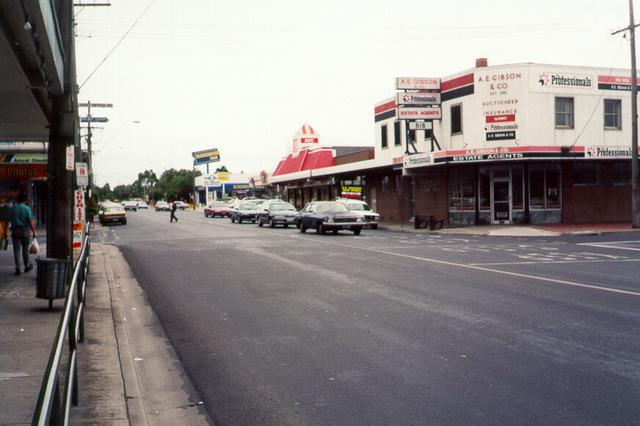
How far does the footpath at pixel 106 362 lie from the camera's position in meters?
5.40

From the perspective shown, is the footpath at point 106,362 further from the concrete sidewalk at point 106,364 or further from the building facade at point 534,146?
the building facade at point 534,146

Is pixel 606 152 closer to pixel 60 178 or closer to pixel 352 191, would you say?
pixel 352 191

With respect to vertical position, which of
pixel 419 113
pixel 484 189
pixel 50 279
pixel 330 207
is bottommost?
pixel 50 279

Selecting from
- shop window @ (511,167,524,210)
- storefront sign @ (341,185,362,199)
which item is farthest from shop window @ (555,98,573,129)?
storefront sign @ (341,185,362,199)

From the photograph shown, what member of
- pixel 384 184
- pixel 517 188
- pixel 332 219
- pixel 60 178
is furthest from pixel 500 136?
pixel 60 178

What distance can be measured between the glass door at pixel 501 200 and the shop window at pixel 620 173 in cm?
615

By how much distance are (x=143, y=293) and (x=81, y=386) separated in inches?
Answer: 246

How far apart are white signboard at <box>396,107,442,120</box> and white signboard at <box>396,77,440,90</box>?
3.94 ft

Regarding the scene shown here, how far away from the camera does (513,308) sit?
981 centimetres

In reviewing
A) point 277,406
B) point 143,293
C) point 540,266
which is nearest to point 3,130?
point 143,293

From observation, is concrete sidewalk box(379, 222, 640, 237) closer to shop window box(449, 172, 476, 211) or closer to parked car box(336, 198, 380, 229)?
shop window box(449, 172, 476, 211)

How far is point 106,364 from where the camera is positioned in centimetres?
694

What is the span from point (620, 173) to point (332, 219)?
53.4ft

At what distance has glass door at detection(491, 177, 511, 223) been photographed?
3259 cm
